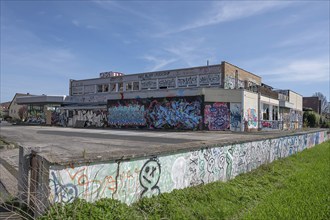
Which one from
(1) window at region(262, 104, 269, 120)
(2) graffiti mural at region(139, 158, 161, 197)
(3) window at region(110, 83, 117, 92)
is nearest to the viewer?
(2) graffiti mural at region(139, 158, 161, 197)

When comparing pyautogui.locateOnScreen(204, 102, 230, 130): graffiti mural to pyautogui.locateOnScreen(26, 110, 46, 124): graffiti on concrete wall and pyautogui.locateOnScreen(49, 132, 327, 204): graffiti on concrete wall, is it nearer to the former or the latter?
pyautogui.locateOnScreen(49, 132, 327, 204): graffiti on concrete wall

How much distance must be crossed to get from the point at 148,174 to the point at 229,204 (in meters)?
1.91

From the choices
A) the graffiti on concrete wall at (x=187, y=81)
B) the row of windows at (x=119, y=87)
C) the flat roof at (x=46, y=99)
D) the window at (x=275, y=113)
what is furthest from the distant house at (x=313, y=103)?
the flat roof at (x=46, y=99)

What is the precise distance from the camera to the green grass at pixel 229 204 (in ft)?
14.0

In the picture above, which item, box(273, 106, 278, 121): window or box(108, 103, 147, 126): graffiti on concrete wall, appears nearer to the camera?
box(108, 103, 147, 126): graffiti on concrete wall

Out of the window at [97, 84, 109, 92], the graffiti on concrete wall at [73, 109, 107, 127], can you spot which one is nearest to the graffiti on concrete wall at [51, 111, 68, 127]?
the graffiti on concrete wall at [73, 109, 107, 127]

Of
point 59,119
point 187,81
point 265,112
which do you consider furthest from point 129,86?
point 265,112

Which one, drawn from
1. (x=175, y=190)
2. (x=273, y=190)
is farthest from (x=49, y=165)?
(x=273, y=190)

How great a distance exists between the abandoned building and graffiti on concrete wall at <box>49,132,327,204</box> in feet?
57.1

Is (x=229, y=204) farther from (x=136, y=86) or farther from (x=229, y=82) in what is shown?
(x=136, y=86)

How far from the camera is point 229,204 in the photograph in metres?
6.07

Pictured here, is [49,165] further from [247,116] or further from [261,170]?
[247,116]

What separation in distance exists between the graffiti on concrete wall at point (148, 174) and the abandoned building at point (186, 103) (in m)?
17.4

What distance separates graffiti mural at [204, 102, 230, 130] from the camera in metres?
Result: 27.3
